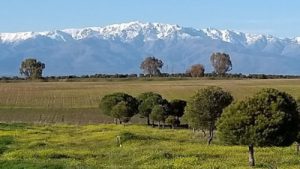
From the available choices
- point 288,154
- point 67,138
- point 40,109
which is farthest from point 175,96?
point 288,154

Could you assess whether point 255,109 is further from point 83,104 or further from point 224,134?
point 83,104

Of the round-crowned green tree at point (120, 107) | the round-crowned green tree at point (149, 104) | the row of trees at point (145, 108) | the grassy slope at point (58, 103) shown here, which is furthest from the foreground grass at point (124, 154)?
the grassy slope at point (58, 103)

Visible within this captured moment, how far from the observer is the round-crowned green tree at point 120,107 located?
3615 inches

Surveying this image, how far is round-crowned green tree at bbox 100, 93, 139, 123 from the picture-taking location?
301 ft

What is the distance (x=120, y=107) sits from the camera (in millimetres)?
91688

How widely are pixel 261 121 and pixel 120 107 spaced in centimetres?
5605

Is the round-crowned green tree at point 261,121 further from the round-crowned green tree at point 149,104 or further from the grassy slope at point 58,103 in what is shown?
the round-crowned green tree at point 149,104

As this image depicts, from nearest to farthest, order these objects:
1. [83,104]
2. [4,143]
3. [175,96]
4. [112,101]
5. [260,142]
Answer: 1. [260,142]
2. [4,143]
3. [112,101]
4. [83,104]
5. [175,96]

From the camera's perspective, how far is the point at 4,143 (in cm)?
5306

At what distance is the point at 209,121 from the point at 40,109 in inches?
2523

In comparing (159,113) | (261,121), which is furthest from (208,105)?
(159,113)

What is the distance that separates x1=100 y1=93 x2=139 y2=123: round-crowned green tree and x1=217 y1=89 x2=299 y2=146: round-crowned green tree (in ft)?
178

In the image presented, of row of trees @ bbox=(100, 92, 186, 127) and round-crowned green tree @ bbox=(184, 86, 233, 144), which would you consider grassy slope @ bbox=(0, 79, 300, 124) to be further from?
round-crowned green tree @ bbox=(184, 86, 233, 144)

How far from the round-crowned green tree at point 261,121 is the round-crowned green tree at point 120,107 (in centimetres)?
5421
